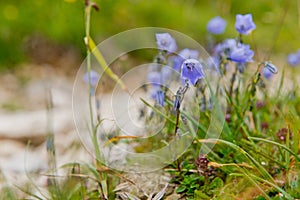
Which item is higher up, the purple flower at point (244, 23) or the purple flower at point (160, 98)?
the purple flower at point (244, 23)

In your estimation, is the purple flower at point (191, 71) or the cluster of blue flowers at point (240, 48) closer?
the purple flower at point (191, 71)

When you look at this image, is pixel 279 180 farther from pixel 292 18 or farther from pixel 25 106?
pixel 292 18

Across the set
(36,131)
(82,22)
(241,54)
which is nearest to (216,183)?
(241,54)


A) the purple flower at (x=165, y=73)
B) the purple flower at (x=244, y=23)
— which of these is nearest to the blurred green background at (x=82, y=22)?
the purple flower at (x=165, y=73)

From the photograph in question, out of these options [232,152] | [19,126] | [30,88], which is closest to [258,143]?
[232,152]

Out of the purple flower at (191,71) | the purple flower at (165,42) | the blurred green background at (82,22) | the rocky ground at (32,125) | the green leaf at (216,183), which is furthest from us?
the blurred green background at (82,22)

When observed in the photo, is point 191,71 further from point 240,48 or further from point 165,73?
point 165,73

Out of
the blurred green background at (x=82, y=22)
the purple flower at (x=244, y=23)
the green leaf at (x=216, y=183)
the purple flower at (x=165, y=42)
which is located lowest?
the green leaf at (x=216, y=183)

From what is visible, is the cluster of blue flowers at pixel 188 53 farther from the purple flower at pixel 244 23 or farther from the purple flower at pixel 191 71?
the purple flower at pixel 191 71

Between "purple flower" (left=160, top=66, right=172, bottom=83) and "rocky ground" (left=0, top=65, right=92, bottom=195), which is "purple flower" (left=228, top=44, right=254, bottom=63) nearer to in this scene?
"purple flower" (left=160, top=66, right=172, bottom=83)
